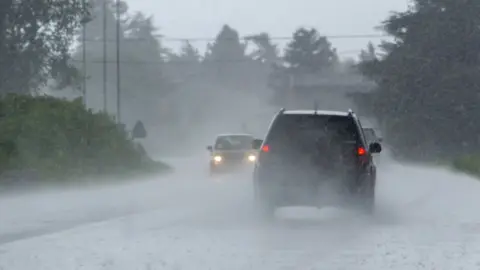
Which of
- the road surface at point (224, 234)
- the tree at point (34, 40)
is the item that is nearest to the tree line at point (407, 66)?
the tree at point (34, 40)

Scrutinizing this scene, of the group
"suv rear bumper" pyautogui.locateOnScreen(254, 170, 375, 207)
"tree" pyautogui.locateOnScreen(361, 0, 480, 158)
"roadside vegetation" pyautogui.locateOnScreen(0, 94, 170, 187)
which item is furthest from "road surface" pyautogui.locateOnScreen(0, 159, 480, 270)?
"tree" pyautogui.locateOnScreen(361, 0, 480, 158)

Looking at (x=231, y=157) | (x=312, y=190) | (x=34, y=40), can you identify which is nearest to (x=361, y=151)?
(x=312, y=190)

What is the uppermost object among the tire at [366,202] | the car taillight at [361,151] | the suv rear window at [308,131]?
the suv rear window at [308,131]

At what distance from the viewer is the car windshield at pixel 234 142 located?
47688 mm

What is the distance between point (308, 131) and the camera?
72.4 feet

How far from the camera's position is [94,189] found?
117 feet

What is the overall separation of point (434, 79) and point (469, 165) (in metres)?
17.7

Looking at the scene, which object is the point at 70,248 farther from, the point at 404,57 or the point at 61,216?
the point at 404,57

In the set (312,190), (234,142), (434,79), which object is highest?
(434,79)

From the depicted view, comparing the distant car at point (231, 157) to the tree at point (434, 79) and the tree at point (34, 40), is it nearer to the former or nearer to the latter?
the tree at point (34, 40)

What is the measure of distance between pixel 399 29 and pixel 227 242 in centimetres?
5661

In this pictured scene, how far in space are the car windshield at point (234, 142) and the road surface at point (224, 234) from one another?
15674mm

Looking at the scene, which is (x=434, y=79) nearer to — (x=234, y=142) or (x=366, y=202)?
(x=234, y=142)

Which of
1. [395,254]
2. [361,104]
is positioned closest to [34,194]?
[395,254]
